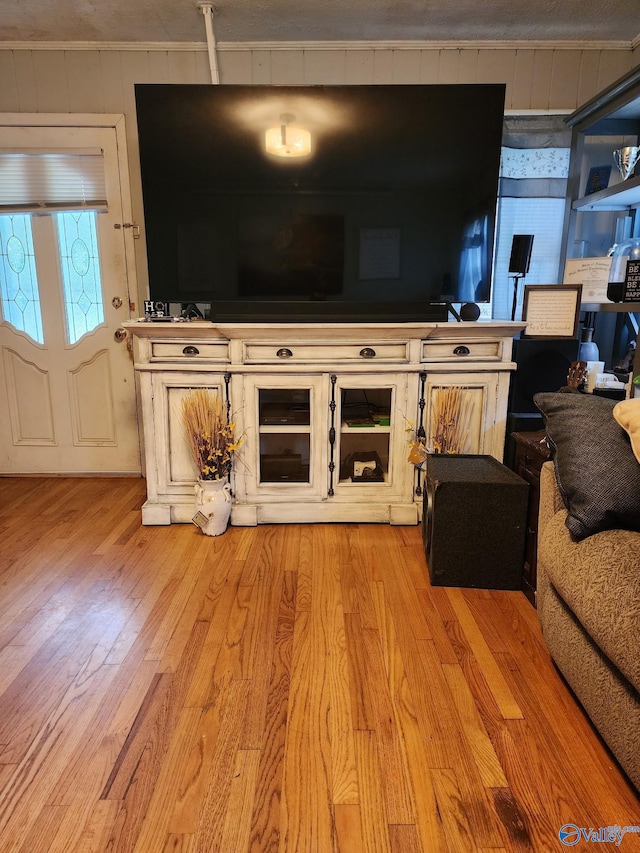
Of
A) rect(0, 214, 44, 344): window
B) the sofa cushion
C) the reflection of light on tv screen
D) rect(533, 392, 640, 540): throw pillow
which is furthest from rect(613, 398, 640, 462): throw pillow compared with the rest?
rect(0, 214, 44, 344): window

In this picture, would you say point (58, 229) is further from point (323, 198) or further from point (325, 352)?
point (325, 352)

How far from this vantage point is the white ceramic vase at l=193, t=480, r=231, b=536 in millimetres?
2451

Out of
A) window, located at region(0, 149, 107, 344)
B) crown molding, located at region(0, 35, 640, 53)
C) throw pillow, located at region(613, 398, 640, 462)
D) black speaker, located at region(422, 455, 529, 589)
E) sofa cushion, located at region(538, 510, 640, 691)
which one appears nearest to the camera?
sofa cushion, located at region(538, 510, 640, 691)

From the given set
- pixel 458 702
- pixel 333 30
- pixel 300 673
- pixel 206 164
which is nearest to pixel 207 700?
pixel 300 673

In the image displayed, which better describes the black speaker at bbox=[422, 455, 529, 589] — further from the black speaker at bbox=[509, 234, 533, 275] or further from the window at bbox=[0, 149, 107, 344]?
the window at bbox=[0, 149, 107, 344]

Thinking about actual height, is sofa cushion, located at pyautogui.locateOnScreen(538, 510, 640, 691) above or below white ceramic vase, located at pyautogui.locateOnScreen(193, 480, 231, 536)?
above

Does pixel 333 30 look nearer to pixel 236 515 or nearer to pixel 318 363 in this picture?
pixel 318 363

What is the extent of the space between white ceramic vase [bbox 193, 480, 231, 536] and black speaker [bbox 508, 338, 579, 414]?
1453 mm

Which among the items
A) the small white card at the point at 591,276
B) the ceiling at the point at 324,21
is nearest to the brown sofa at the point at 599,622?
the small white card at the point at 591,276

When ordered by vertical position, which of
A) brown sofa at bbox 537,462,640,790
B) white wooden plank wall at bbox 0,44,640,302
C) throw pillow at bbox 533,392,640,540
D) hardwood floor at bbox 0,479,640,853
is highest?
white wooden plank wall at bbox 0,44,640,302

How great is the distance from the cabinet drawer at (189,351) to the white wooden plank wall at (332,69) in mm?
1537

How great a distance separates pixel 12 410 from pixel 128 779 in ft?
9.00

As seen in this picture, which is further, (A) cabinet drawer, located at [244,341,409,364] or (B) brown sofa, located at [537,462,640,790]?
(A) cabinet drawer, located at [244,341,409,364]

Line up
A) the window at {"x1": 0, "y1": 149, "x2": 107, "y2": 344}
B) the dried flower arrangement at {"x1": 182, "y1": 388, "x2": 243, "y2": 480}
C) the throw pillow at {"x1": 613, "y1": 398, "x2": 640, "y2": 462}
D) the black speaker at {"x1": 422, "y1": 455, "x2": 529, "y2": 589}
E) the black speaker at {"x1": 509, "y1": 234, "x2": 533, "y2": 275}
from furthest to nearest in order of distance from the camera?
the window at {"x1": 0, "y1": 149, "x2": 107, "y2": 344}
the black speaker at {"x1": 509, "y1": 234, "x2": 533, "y2": 275}
the dried flower arrangement at {"x1": 182, "y1": 388, "x2": 243, "y2": 480}
the black speaker at {"x1": 422, "y1": 455, "x2": 529, "y2": 589}
the throw pillow at {"x1": 613, "y1": 398, "x2": 640, "y2": 462}
